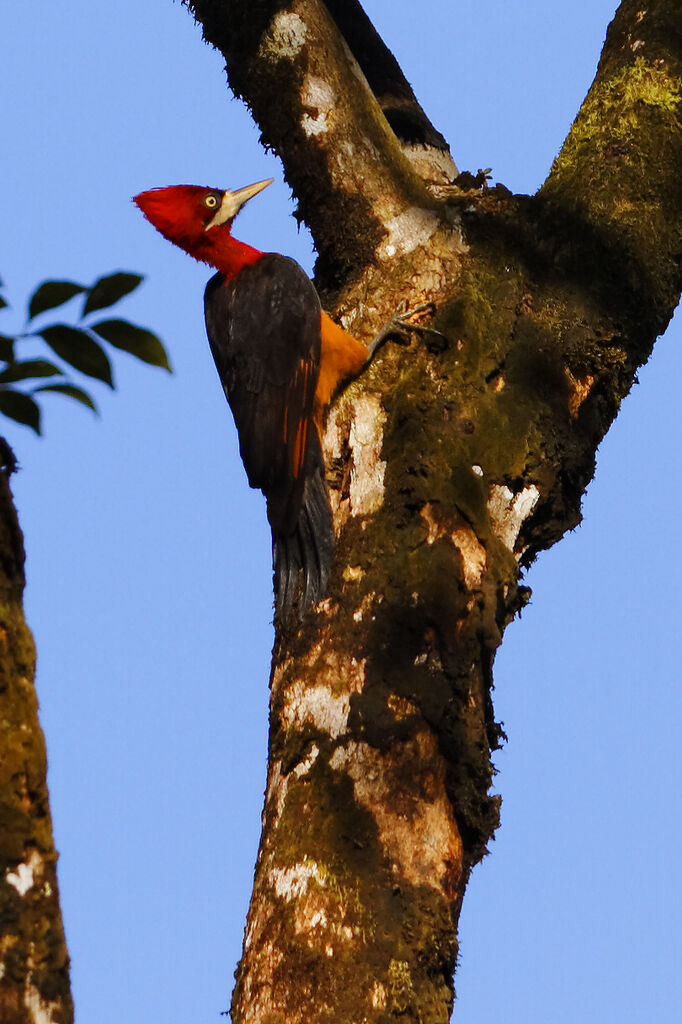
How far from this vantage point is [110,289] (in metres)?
1.56

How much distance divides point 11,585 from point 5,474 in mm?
180

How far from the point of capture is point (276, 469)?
397 centimetres

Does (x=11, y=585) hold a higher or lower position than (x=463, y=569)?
lower

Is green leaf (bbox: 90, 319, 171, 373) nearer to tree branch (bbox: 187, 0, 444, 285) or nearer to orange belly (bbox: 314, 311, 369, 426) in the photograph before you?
orange belly (bbox: 314, 311, 369, 426)

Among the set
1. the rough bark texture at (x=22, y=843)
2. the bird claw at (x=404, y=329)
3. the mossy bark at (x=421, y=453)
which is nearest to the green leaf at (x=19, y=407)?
the rough bark texture at (x=22, y=843)

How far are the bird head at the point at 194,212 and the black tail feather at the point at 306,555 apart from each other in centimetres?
173

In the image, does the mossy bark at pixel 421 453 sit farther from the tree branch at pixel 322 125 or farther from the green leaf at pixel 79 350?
the green leaf at pixel 79 350

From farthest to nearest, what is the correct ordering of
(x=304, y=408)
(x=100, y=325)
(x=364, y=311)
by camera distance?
(x=304, y=408) < (x=364, y=311) < (x=100, y=325)

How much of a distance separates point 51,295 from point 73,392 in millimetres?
129

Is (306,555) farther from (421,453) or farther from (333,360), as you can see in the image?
(333,360)

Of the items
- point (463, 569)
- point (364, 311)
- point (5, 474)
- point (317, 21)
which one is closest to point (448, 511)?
point (463, 569)

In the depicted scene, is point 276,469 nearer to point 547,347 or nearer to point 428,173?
point 547,347

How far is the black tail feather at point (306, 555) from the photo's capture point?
127 inches

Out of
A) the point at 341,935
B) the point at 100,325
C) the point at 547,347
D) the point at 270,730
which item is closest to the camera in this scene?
the point at 100,325
